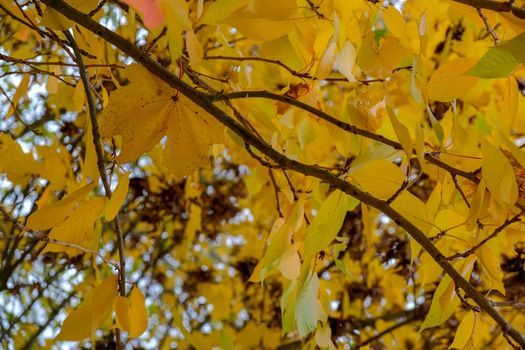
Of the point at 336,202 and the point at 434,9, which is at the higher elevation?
the point at 434,9

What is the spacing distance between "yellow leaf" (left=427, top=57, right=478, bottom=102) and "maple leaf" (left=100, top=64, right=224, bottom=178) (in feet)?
0.67

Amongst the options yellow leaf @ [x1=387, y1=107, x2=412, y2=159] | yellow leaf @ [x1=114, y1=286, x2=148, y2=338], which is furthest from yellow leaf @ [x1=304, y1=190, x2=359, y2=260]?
yellow leaf @ [x1=114, y1=286, x2=148, y2=338]

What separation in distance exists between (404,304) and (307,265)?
3.85 ft

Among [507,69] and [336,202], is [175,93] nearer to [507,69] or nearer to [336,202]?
[336,202]

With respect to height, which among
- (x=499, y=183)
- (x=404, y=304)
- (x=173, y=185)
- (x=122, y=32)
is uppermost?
(x=122, y=32)

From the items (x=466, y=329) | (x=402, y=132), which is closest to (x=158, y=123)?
(x=402, y=132)

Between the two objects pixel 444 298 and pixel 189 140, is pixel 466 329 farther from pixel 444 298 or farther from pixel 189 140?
pixel 189 140

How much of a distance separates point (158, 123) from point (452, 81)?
279 millimetres

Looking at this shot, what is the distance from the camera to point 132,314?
0.68 m

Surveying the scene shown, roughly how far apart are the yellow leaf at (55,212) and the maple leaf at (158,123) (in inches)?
2.2

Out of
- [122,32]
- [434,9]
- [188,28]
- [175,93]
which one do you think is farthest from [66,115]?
[188,28]

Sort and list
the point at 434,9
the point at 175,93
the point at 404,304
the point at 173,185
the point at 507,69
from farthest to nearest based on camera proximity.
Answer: the point at 404,304, the point at 173,185, the point at 434,9, the point at 175,93, the point at 507,69

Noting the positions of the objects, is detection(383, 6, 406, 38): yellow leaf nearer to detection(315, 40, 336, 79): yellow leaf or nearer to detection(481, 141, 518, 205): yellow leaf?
detection(315, 40, 336, 79): yellow leaf

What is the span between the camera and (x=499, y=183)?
18.6 inches
